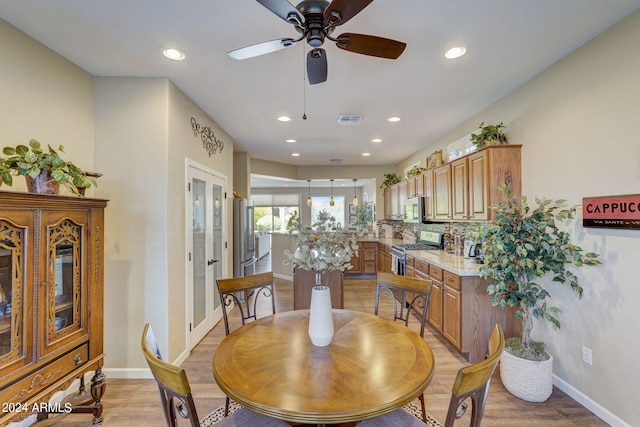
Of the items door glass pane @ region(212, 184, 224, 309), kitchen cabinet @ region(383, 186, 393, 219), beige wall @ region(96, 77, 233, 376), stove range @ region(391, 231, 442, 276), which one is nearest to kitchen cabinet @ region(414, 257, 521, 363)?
stove range @ region(391, 231, 442, 276)

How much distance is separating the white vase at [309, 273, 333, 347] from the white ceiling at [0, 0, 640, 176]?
5.69 feet

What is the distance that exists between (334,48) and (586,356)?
9.82ft

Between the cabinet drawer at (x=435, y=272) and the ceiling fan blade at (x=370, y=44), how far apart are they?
7.96 ft

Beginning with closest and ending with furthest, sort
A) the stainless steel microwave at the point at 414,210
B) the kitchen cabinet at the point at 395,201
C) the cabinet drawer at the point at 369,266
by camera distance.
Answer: the stainless steel microwave at the point at 414,210 < the kitchen cabinet at the point at 395,201 < the cabinet drawer at the point at 369,266

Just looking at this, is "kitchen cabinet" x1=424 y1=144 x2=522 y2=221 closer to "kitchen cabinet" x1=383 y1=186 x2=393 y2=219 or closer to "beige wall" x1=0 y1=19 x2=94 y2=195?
"kitchen cabinet" x1=383 y1=186 x2=393 y2=219

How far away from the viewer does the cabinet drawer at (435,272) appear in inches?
129

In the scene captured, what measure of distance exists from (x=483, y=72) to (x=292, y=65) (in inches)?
66.0

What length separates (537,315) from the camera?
226cm

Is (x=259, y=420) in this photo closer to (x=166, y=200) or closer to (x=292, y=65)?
(x=166, y=200)

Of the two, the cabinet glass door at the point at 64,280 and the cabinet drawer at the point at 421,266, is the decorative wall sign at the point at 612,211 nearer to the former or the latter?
the cabinet drawer at the point at 421,266

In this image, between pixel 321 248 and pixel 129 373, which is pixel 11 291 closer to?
pixel 129 373

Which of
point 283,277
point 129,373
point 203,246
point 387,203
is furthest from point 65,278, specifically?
point 387,203

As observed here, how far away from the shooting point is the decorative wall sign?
183cm

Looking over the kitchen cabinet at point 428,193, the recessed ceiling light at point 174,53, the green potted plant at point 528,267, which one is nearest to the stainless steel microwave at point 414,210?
the kitchen cabinet at point 428,193
